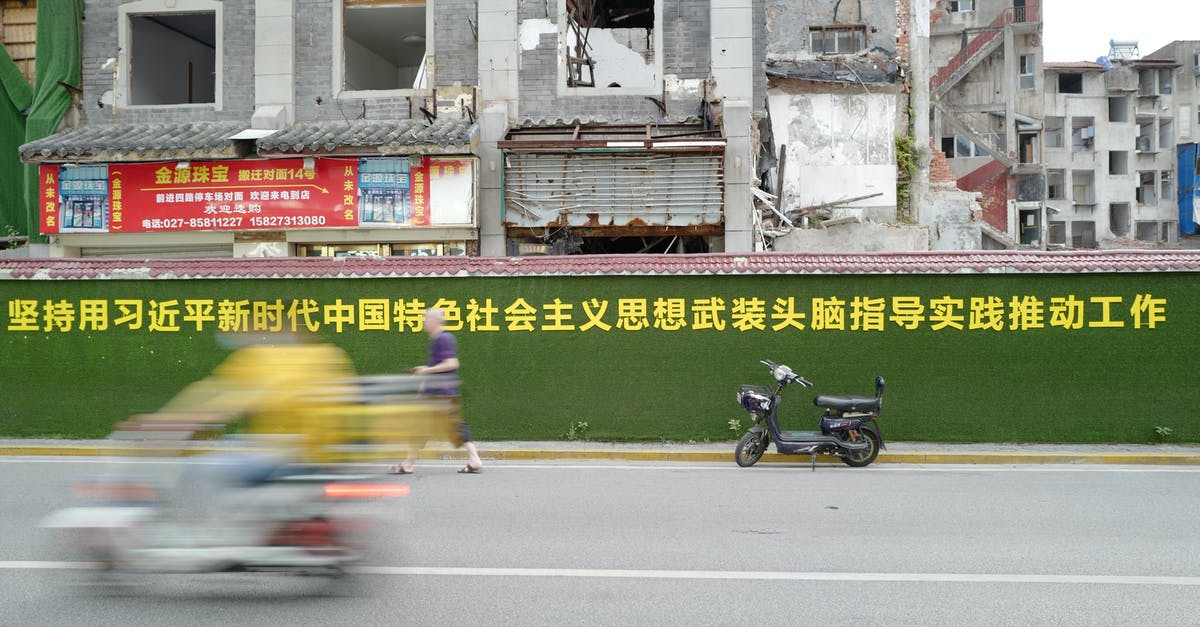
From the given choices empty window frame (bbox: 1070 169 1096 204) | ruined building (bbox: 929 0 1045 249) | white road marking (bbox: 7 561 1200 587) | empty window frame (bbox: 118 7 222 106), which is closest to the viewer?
white road marking (bbox: 7 561 1200 587)

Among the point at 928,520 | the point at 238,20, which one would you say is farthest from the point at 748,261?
the point at 238,20

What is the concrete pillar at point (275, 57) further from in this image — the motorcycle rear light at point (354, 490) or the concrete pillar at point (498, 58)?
the motorcycle rear light at point (354, 490)

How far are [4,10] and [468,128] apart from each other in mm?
9944

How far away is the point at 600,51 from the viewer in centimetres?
1856

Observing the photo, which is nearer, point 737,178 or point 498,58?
point 737,178

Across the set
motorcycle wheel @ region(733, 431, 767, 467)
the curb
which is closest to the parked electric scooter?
motorcycle wheel @ region(733, 431, 767, 467)

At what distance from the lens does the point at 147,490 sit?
523 cm

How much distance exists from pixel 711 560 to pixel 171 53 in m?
17.6

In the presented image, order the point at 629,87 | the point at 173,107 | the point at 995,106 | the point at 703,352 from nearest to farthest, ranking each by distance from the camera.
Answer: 1. the point at 703,352
2. the point at 629,87
3. the point at 173,107
4. the point at 995,106

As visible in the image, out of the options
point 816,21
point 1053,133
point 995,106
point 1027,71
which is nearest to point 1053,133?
point 1053,133

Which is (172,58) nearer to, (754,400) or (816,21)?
(816,21)

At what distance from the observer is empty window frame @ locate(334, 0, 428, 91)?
17672mm

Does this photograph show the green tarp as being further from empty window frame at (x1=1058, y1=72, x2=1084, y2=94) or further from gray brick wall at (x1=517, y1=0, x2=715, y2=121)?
empty window frame at (x1=1058, y1=72, x2=1084, y2=94)

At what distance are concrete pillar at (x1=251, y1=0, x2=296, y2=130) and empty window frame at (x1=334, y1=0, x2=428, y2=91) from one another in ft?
2.71
